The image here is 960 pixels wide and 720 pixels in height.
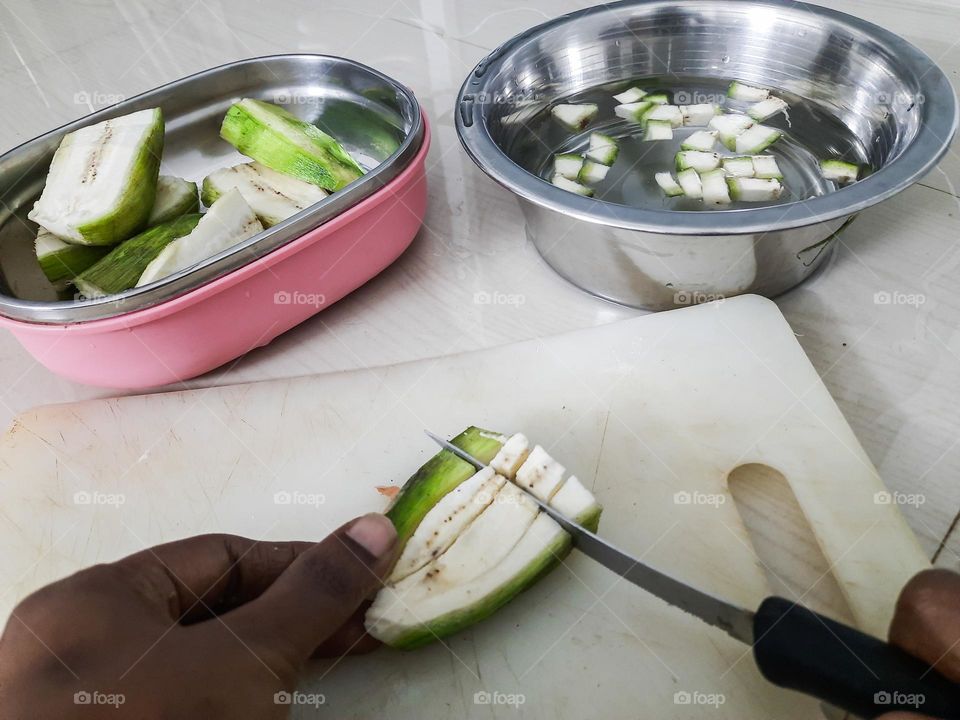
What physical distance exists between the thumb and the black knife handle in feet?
1.10

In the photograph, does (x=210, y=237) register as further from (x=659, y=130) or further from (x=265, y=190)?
(x=659, y=130)

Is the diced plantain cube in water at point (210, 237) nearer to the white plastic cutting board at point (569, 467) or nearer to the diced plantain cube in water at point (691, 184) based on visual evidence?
the white plastic cutting board at point (569, 467)

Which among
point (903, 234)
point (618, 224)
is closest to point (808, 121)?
point (903, 234)

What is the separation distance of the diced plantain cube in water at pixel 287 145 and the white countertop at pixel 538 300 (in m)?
0.17

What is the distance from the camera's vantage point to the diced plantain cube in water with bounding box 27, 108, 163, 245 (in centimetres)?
107

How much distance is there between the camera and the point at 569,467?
878 millimetres

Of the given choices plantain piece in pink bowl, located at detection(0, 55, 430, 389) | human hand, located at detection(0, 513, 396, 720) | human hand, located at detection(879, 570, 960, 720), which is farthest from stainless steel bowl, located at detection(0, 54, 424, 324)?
human hand, located at detection(879, 570, 960, 720)

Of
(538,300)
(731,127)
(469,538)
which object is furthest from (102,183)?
(731,127)

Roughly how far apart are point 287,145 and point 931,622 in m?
1.05

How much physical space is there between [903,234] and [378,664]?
103 cm

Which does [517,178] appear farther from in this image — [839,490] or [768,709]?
[768,709]

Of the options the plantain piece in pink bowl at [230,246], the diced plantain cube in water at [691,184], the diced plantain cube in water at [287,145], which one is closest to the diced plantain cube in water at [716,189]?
the diced plantain cube in water at [691,184]

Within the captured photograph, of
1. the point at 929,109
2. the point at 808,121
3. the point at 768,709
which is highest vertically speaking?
the point at 929,109

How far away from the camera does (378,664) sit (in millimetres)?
741
